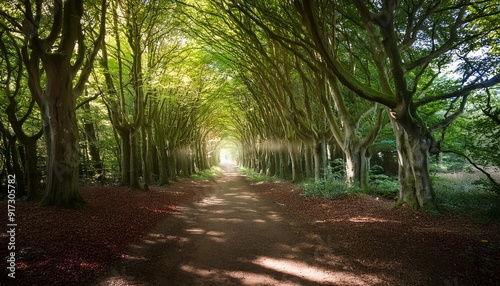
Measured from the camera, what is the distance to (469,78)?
941 cm

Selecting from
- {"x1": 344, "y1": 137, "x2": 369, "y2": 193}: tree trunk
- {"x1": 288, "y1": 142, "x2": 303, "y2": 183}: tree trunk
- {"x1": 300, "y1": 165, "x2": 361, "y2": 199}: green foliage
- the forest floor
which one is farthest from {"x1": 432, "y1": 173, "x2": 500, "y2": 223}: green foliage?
{"x1": 288, "y1": 142, "x2": 303, "y2": 183}: tree trunk

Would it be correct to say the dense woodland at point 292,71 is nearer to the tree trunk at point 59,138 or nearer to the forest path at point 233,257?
the tree trunk at point 59,138

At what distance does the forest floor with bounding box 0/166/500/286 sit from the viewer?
4.59m

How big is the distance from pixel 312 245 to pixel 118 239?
4.64 metres

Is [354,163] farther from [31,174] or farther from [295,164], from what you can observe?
[31,174]

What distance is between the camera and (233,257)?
228 inches

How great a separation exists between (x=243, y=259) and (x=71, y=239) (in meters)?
3.70

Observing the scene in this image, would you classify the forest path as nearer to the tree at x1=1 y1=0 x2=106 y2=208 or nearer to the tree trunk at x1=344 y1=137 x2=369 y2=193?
the tree at x1=1 y1=0 x2=106 y2=208

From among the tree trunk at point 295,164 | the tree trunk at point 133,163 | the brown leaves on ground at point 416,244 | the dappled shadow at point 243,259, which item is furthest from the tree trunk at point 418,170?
the tree trunk at point 133,163

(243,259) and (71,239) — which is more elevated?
(71,239)

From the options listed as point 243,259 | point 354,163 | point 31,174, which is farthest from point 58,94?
point 354,163

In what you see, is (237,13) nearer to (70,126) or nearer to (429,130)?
(70,126)

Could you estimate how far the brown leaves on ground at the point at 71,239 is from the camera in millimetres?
4496

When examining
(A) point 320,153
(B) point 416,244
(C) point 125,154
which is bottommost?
(B) point 416,244
